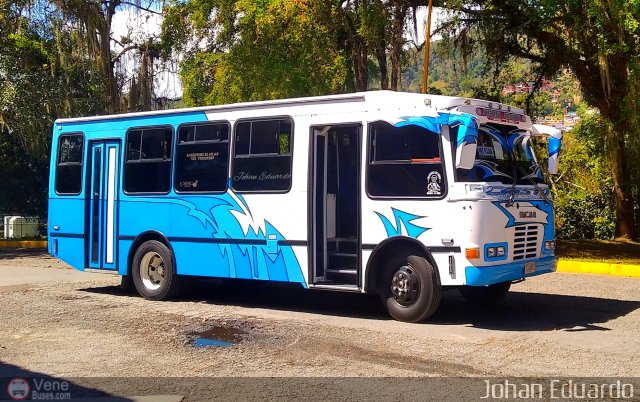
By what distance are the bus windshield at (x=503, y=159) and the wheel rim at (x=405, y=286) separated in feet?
4.42

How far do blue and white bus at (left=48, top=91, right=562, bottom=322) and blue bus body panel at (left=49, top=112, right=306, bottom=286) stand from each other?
0.07ft

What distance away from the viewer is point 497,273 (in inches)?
360

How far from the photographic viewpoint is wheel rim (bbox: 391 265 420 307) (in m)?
9.43

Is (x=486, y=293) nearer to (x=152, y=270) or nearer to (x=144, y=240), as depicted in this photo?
(x=152, y=270)

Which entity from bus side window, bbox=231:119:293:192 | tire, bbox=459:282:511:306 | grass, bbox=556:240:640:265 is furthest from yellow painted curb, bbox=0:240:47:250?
tire, bbox=459:282:511:306

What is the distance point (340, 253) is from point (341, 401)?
4181 mm

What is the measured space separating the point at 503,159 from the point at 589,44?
33.8 ft

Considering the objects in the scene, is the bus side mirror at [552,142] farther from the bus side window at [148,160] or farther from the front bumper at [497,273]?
the bus side window at [148,160]

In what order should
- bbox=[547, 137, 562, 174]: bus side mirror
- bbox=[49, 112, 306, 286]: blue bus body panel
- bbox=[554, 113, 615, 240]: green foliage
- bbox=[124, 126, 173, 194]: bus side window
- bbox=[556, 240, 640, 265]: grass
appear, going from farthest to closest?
bbox=[554, 113, 615, 240]: green foliage, bbox=[556, 240, 640, 265]: grass, bbox=[124, 126, 173, 194]: bus side window, bbox=[49, 112, 306, 286]: blue bus body panel, bbox=[547, 137, 562, 174]: bus side mirror

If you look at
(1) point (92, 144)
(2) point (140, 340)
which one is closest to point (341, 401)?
(2) point (140, 340)

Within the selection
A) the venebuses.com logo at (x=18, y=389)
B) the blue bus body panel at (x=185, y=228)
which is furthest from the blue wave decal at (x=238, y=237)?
the venebuses.com logo at (x=18, y=389)

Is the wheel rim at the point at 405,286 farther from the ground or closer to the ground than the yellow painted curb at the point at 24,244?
farther from the ground

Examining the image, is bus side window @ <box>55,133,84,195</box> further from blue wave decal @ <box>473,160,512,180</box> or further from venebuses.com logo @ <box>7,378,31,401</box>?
blue wave decal @ <box>473,160,512,180</box>

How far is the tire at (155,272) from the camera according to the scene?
38.5ft
